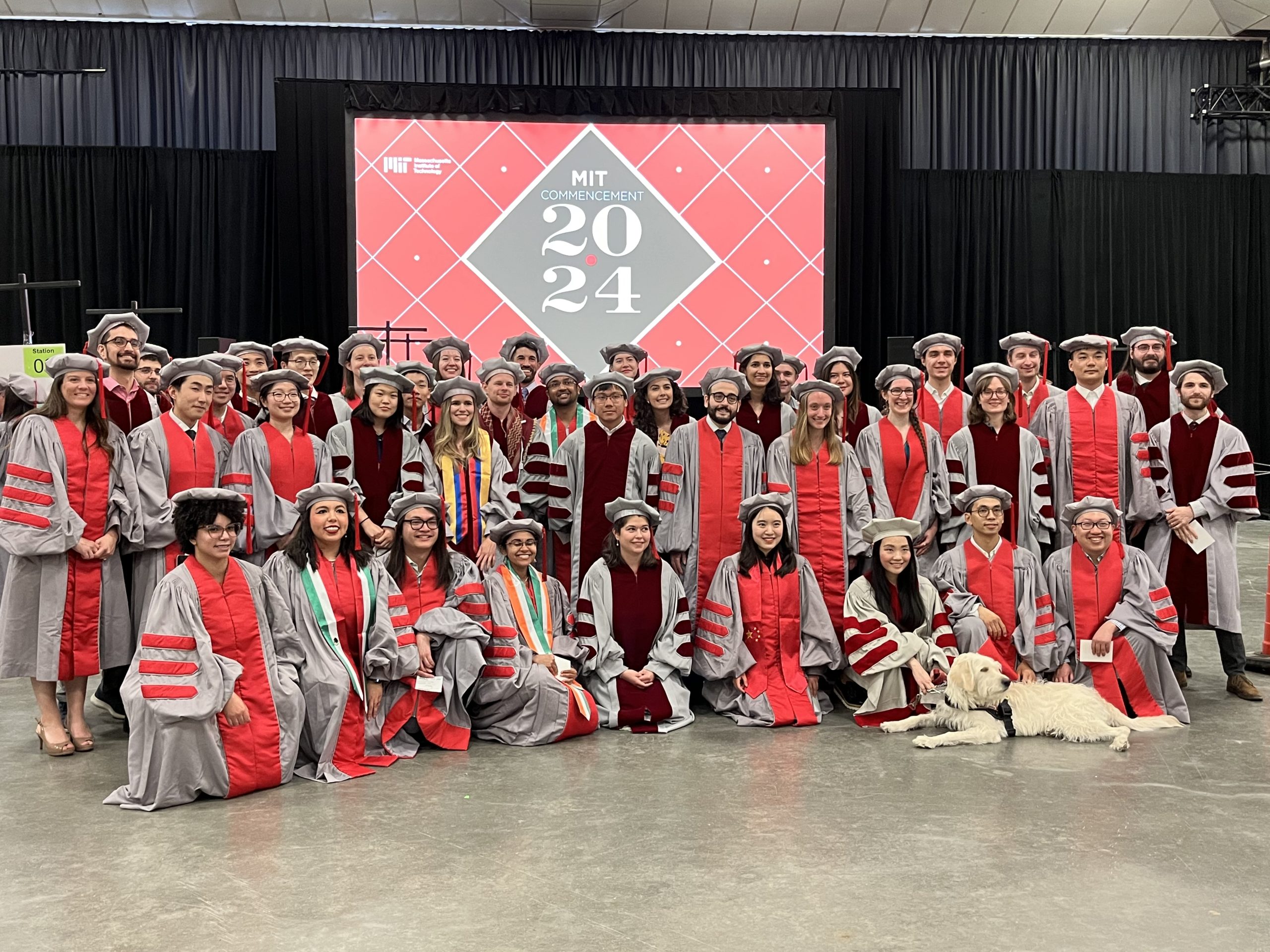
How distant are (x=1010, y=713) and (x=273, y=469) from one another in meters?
3.28

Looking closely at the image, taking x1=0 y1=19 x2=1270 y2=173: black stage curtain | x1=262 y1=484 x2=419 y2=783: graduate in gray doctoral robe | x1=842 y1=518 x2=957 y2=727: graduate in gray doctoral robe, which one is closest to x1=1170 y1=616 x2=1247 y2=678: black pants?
x1=842 y1=518 x2=957 y2=727: graduate in gray doctoral robe

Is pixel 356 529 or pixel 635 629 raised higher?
pixel 356 529

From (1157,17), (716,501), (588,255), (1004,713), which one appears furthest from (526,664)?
(1157,17)

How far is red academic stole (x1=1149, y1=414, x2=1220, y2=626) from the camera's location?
5.74 metres

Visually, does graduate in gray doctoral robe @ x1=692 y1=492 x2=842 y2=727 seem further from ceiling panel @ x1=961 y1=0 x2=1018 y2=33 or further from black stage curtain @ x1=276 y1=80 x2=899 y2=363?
ceiling panel @ x1=961 y1=0 x2=1018 y2=33

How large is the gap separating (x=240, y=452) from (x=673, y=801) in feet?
7.89

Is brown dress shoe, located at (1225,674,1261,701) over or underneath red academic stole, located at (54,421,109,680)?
underneath

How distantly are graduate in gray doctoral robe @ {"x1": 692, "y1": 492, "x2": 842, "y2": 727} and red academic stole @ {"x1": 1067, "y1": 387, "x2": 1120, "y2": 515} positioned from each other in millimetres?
1551

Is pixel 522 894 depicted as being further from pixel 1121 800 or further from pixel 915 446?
pixel 915 446

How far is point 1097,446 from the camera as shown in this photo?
5.90 metres

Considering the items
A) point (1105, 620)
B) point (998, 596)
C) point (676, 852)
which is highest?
point (998, 596)

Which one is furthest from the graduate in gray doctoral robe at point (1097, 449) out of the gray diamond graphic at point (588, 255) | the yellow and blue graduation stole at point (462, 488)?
the gray diamond graphic at point (588, 255)

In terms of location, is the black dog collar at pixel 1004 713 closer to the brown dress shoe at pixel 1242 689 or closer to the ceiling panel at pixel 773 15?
the brown dress shoe at pixel 1242 689

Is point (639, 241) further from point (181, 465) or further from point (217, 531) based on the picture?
point (217, 531)
